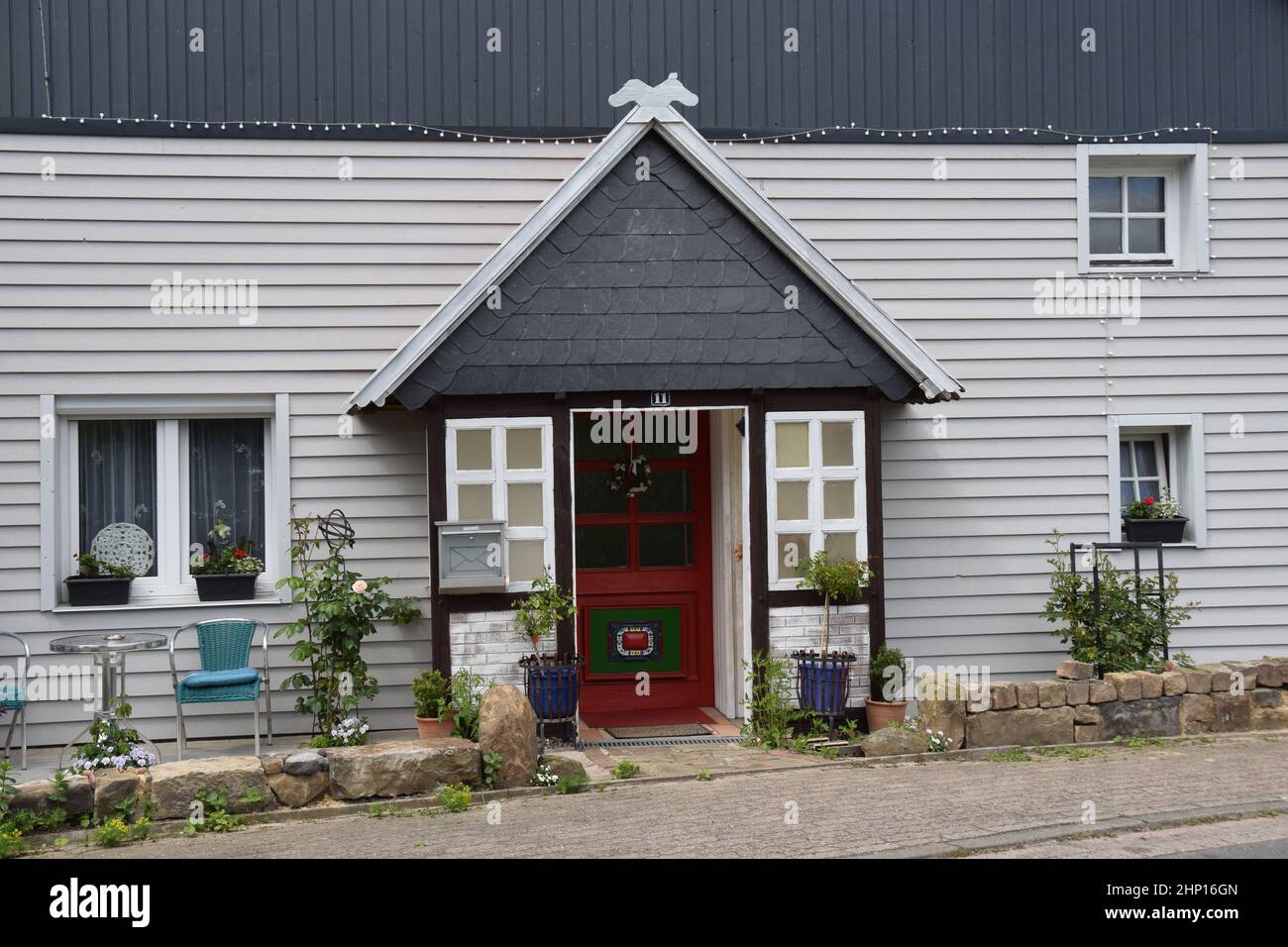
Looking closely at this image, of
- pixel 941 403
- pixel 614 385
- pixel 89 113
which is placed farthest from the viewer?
pixel 941 403

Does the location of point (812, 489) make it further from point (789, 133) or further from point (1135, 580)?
point (789, 133)

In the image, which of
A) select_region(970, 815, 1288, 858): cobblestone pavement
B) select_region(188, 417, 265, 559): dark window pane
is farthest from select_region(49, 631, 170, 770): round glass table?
select_region(970, 815, 1288, 858): cobblestone pavement

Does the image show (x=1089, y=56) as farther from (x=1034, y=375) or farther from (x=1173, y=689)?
(x=1173, y=689)

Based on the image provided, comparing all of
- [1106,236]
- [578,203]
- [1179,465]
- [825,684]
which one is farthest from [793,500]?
[1106,236]

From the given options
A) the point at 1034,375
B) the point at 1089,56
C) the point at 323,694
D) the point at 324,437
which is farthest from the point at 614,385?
the point at 1089,56

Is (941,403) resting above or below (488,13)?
below

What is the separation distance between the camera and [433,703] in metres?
9.44

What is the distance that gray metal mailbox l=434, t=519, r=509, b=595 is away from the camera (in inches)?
372

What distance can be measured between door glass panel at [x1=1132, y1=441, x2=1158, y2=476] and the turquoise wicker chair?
753 cm

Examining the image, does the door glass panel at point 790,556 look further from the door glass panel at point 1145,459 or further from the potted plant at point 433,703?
the door glass panel at point 1145,459

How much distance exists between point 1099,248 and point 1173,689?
13.1 feet

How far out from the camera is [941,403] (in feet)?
37.0

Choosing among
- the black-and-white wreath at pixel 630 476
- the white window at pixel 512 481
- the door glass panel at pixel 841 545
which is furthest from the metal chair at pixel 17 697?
the door glass panel at pixel 841 545

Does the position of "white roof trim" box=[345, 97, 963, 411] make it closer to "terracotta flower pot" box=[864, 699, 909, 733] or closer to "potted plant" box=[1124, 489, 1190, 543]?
"terracotta flower pot" box=[864, 699, 909, 733]
